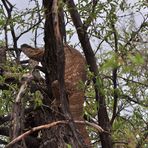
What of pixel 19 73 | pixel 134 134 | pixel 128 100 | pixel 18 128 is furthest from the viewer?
pixel 134 134

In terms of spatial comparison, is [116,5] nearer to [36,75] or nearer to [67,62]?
[67,62]

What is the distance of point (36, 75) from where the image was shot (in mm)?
3393

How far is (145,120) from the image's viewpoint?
3924 millimetres

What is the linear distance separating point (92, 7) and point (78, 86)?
61 centimetres

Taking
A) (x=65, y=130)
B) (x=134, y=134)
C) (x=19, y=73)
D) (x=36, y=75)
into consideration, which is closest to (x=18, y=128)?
(x=65, y=130)

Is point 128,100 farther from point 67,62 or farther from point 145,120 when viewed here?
point 67,62

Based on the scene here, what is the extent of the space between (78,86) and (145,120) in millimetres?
943

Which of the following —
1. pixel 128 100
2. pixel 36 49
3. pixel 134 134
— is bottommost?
pixel 134 134

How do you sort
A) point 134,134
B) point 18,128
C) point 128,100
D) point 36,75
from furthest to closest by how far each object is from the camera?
point 134,134 < point 128,100 < point 36,75 < point 18,128

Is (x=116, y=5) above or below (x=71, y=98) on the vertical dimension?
above

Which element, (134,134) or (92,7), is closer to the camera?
(92,7)

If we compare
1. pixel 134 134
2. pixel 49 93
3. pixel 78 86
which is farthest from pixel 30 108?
pixel 134 134

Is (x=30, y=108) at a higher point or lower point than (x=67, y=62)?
lower

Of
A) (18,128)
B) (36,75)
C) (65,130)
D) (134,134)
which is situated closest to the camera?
(18,128)
